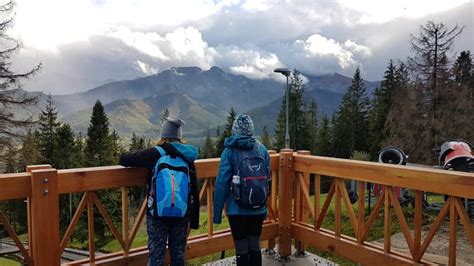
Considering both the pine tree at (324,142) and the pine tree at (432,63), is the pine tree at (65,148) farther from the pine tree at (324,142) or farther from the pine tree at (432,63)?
the pine tree at (432,63)

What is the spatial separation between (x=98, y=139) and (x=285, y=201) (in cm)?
3352

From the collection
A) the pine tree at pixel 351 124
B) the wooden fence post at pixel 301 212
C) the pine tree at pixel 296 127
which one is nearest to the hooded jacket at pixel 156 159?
the wooden fence post at pixel 301 212

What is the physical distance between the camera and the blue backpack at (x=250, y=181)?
339cm

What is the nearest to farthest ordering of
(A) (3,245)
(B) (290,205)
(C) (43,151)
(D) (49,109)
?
(B) (290,205), (A) (3,245), (C) (43,151), (D) (49,109)

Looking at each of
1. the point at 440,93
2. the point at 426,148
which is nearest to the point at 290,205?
the point at 426,148

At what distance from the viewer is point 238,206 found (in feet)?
11.3

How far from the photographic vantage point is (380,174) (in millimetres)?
3711

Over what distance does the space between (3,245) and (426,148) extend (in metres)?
30.0

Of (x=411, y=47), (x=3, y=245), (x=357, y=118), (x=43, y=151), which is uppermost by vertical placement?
(x=411, y=47)

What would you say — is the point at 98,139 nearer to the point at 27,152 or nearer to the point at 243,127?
the point at 27,152

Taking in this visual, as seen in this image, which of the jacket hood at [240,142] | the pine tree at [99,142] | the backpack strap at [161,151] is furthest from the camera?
the pine tree at [99,142]

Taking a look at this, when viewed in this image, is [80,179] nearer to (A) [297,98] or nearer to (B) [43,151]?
(B) [43,151]

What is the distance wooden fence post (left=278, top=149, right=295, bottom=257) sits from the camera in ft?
15.6

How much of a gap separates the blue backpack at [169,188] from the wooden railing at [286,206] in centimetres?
48
